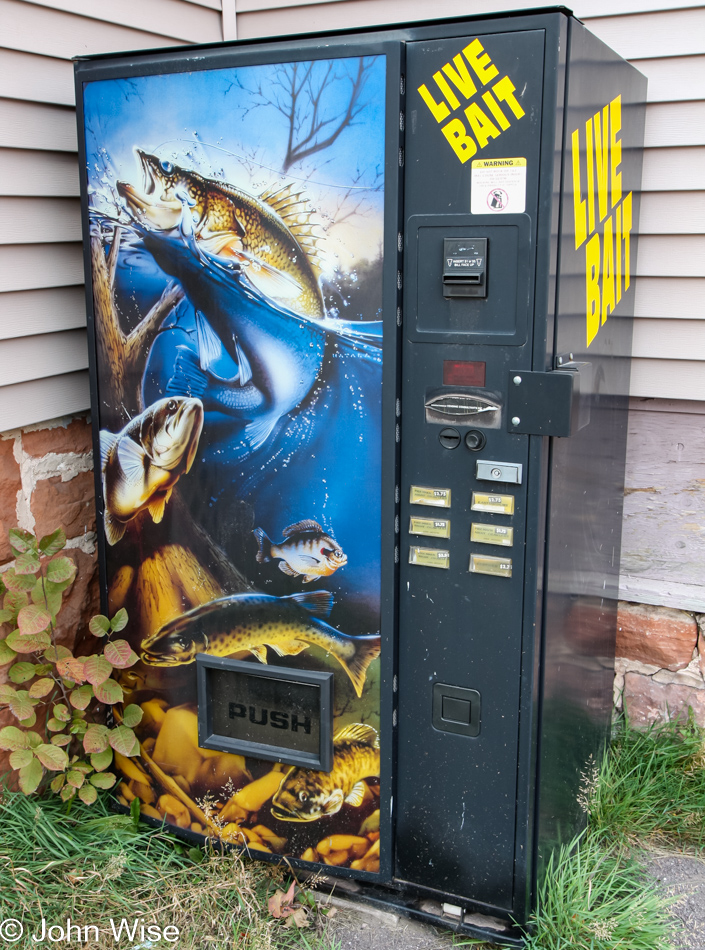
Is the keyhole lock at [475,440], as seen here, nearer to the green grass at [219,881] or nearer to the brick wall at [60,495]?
the green grass at [219,881]

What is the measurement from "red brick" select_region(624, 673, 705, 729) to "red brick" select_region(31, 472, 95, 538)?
1.76 metres

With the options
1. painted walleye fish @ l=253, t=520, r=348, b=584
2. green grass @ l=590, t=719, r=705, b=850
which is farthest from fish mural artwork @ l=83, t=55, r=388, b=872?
green grass @ l=590, t=719, r=705, b=850

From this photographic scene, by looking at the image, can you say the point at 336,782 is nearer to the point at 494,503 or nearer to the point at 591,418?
the point at 494,503

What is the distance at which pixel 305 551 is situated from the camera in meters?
1.96

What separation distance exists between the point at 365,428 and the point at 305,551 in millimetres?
321

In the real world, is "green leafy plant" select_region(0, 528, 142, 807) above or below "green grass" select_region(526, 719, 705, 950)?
above

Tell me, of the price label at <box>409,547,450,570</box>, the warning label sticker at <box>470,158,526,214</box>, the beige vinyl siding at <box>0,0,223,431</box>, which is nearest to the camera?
the warning label sticker at <box>470,158,526,214</box>

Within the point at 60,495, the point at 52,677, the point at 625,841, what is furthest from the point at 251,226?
the point at 625,841

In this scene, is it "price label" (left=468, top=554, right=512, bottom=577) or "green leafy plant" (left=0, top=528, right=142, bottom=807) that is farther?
"green leafy plant" (left=0, top=528, right=142, bottom=807)

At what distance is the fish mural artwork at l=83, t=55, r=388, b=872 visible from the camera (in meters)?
1.79

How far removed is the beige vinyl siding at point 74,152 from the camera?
2139mm

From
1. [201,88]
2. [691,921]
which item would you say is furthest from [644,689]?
[201,88]

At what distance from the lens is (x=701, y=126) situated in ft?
7.87

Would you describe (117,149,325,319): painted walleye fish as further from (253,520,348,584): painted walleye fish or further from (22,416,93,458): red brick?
(22,416,93,458): red brick
